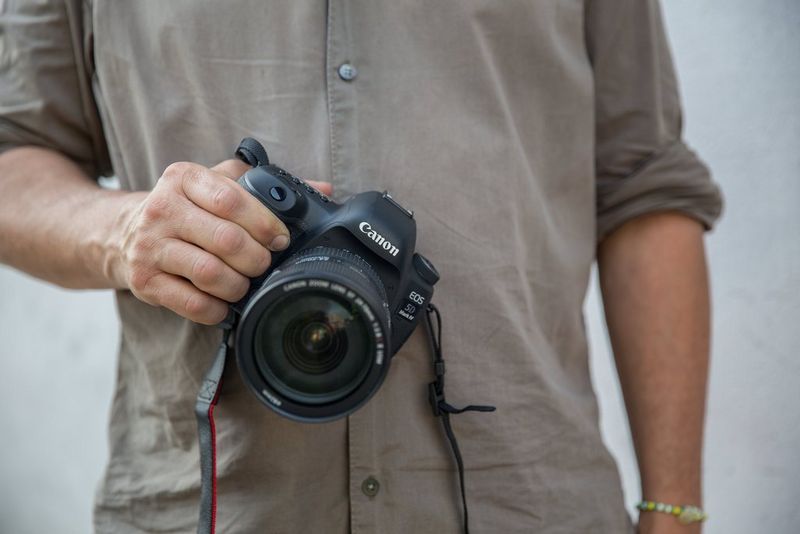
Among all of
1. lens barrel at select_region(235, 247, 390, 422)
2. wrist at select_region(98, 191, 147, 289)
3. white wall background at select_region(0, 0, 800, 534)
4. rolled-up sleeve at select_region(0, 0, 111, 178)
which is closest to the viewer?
lens barrel at select_region(235, 247, 390, 422)

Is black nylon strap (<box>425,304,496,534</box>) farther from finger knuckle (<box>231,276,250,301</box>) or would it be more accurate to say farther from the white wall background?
the white wall background

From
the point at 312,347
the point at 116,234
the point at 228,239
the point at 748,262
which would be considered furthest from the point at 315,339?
the point at 748,262

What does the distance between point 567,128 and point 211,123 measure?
390 millimetres

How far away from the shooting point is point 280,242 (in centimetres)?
69

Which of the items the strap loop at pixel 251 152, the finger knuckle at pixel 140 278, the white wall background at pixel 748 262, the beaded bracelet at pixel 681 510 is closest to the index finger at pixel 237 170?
the strap loop at pixel 251 152

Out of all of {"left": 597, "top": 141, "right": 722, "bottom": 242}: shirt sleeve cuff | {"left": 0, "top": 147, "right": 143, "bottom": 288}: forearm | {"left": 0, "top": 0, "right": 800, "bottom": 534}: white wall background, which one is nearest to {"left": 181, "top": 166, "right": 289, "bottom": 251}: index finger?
{"left": 0, "top": 147, "right": 143, "bottom": 288}: forearm

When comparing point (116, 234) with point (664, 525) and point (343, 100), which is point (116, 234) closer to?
point (343, 100)

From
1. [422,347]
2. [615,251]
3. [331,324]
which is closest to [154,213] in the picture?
[331,324]

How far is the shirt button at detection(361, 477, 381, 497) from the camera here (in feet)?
2.45

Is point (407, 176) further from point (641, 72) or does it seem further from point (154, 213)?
point (641, 72)

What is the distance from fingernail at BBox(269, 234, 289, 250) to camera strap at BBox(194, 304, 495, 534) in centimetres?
8

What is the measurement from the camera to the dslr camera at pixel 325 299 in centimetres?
62

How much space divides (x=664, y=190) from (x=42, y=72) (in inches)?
28.5

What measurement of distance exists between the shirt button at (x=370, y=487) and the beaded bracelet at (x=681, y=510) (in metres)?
0.34
